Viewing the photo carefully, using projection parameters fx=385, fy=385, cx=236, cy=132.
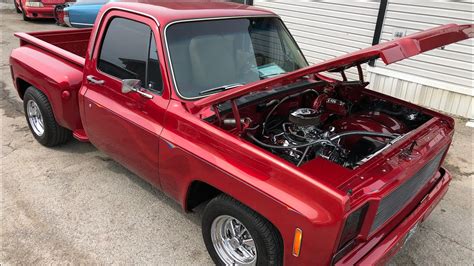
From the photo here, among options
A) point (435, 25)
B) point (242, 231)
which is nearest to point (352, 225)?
point (242, 231)

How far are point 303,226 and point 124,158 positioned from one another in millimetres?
1992

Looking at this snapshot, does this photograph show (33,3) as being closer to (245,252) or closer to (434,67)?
(434,67)

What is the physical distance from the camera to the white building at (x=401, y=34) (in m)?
6.04

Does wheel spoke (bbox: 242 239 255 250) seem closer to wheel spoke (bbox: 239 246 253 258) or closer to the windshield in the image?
wheel spoke (bbox: 239 246 253 258)

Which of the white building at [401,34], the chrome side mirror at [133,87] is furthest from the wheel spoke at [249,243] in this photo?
the white building at [401,34]

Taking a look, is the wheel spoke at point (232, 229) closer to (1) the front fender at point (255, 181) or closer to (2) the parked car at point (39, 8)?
(1) the front fender at point (255, 181)

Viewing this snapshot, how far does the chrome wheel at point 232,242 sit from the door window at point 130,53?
1178 mm

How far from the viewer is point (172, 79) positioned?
9.71ft

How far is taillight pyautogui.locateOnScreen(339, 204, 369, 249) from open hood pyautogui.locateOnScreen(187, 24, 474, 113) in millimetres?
892

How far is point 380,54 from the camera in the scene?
7.62 feet

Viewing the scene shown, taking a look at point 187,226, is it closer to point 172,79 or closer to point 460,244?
point 172,79

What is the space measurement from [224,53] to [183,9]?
539 mm

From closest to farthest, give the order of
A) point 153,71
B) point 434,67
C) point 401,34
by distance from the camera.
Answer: point 153,71, point 434,67, point 401,34

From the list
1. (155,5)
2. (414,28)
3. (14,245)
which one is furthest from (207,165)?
(414,28)
